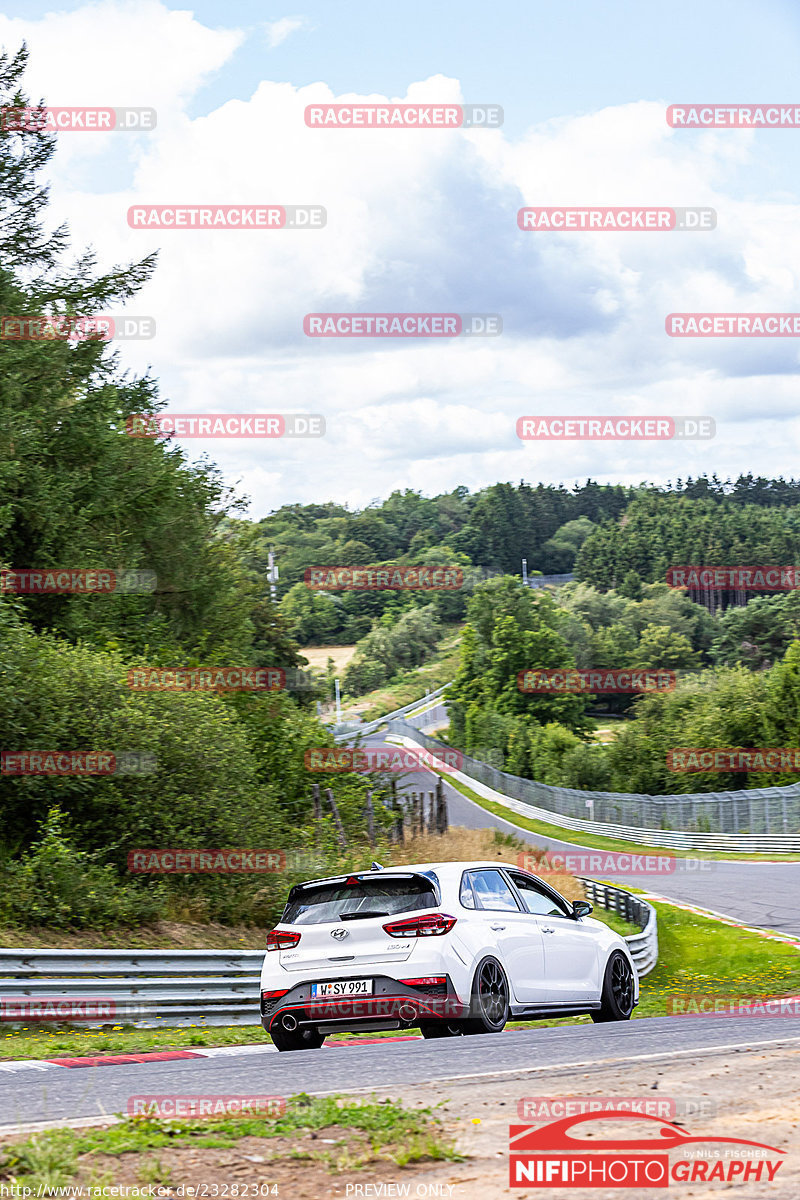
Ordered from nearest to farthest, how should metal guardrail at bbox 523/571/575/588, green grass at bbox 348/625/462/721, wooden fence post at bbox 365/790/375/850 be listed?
wooden fence post at bbox 365/790/375/850 → green grass at bbox 348/625/462/721 → metal guardrail at bbox 523/571/575/588

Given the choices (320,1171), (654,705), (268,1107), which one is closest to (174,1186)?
(320,1171)

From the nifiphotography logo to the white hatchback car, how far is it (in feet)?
13.0

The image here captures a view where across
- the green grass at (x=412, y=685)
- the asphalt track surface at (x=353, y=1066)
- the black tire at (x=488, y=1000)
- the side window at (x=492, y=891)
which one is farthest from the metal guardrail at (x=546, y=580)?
the asphalt track surface at (x=353, y=1066)

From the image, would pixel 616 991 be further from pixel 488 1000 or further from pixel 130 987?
pixel 130 987

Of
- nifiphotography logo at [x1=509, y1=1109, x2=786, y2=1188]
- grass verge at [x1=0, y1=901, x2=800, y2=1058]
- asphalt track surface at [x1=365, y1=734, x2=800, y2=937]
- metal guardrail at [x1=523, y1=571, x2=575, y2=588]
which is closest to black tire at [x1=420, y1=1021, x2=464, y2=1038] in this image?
grass verge at [x1=0, y1=901, x2=800, y2=1058]

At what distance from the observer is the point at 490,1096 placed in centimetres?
614

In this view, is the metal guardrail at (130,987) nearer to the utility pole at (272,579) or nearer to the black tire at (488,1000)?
the black tire at (488,1000)

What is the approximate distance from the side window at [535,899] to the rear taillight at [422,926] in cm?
151

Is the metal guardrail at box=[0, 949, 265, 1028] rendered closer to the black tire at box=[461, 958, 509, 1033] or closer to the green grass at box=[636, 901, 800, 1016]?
the black tire at box=[461, 958, 509, 1033]

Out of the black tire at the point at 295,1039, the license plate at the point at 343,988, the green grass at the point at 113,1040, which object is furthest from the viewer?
the green grass at the point at 113,1040

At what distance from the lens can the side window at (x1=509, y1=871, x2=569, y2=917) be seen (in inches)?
418

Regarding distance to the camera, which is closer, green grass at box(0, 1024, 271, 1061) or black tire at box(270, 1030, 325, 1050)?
black tire at box(270, 1030, 325, 1050)

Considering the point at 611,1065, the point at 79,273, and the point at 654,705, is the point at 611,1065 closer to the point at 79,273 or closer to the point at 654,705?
the point at 79,273

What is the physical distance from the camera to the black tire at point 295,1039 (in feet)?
31.1
